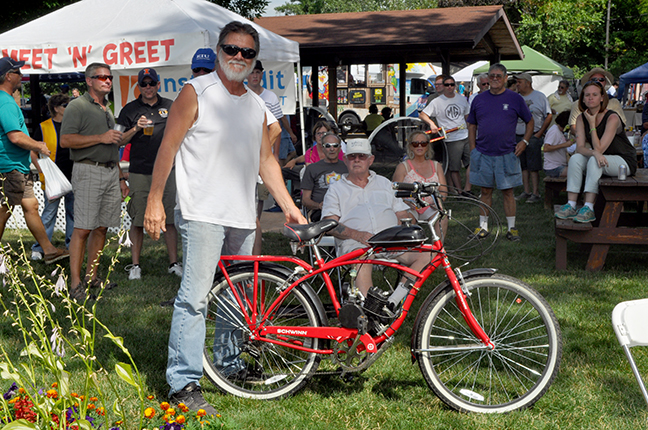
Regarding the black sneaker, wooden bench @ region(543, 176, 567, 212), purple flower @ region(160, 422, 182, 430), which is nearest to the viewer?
purple flower @ region(160, 422, 182, 430)

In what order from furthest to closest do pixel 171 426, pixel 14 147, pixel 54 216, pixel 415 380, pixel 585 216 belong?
1. pixel 54 216
2. pixel 585 216
3. pixel 14 147
4. pixel 415 380
5. pixel 171 426

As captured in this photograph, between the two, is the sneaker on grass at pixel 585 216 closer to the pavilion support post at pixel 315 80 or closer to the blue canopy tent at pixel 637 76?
the pavilion support post at pixel 315 80

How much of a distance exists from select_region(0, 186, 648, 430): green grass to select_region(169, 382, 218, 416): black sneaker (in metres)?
0.10

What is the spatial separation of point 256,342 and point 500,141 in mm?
5020

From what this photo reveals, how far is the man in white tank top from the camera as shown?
10.2ft

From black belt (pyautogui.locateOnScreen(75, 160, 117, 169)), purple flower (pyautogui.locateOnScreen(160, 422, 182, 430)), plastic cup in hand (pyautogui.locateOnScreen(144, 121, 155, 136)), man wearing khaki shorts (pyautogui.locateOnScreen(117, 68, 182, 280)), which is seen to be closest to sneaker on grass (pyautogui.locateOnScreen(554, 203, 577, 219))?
man wearing khaki shorts (pyautogui.locateOnScreen(117, 68, 182, 280))

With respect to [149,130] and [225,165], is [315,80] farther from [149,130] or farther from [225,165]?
[225,165]

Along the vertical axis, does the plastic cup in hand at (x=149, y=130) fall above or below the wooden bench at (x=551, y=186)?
above

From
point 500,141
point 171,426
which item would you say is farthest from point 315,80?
point 171,426

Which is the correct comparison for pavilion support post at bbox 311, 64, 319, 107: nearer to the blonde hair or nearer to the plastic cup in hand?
the blonde hair

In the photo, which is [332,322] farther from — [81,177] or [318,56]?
[318,56]

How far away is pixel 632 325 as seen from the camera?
93.9 inches

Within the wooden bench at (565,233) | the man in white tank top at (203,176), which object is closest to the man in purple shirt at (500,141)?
the wooden bench at (565,233)

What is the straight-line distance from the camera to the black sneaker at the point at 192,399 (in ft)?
10.6
